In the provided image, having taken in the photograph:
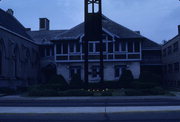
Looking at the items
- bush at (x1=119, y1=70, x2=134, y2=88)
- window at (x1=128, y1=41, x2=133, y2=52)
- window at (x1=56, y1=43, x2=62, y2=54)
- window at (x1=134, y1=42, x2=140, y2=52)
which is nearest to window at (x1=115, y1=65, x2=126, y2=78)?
window at (x1=128, y1=41, x2=133, y2=52)

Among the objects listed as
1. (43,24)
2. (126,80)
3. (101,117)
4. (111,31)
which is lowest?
(101,117)

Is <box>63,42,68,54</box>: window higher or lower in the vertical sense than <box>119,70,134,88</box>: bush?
higher

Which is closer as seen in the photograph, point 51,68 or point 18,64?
point 18,64

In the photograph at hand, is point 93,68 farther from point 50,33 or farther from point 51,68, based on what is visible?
point 50,33

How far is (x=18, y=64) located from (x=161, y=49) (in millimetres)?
22389

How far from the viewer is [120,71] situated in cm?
3706

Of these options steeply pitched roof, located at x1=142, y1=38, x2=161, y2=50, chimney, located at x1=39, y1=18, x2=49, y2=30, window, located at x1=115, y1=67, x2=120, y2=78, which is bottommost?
window, located at x1=115, y1=67, x2=120, y2=78

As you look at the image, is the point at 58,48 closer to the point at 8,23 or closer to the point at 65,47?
the point at 65,47

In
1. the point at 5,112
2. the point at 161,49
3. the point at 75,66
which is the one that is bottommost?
the point at 5,112

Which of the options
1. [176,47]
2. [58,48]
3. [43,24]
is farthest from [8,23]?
[176,47]

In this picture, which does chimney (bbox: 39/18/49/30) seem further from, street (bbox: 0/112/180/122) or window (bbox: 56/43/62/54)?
street (bbox: 0/112/180/122)

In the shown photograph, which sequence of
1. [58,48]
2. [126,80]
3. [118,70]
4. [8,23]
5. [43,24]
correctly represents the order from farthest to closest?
[43,24] < [58,48] < [8,23] < [118,70] < [126,80]

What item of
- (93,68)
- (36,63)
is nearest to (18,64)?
(36,63)

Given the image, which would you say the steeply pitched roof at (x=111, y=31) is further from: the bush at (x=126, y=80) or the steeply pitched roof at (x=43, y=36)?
the steeply pitched roof at (x=43, y=36)
